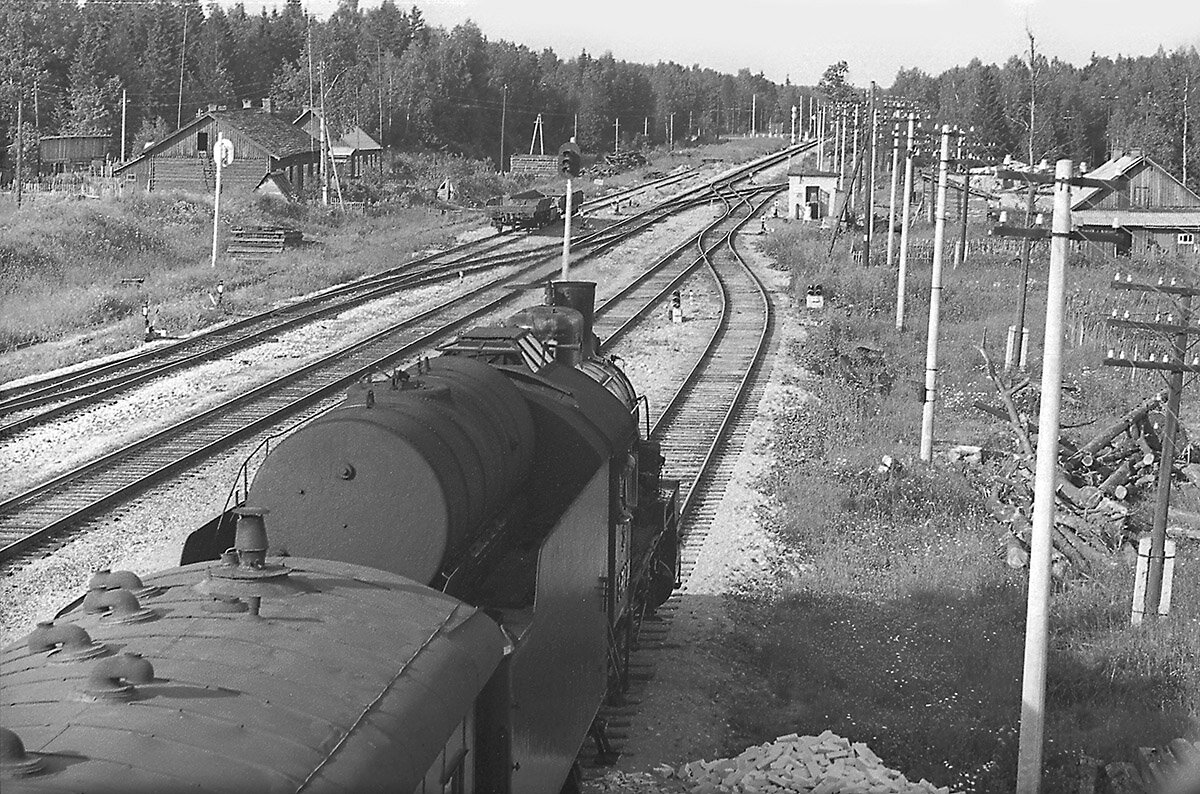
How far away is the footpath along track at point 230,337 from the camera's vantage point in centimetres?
1948

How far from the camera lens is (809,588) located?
13.3 m

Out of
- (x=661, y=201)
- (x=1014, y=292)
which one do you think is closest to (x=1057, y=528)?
(x=1014, y=292)

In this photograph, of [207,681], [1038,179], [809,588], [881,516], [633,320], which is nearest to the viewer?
[207,681]

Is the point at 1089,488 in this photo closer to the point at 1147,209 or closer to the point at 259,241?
the point at 259,241

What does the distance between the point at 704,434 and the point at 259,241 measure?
1004 inches

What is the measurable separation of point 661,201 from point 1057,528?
49.7 metres

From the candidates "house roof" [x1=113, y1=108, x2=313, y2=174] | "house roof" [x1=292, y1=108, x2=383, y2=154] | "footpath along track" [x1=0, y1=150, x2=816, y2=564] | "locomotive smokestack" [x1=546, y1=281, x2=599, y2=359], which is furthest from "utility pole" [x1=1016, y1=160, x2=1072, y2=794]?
"house roof" [x1=292, y1=108, x2=383, y2=154]

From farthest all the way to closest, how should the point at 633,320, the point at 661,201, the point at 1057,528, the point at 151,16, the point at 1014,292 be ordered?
1. the point at 151,16
2. the point at 661,201
3. the point at 1014,292
4. the point at 633,320
5. the point at 1057,528

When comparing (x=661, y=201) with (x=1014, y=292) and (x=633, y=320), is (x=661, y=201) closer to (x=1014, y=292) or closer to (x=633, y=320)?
(x=1014, y=292)

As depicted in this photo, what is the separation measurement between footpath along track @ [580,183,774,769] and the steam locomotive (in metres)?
0.49

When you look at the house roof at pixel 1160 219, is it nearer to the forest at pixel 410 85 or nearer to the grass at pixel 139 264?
the forest at pixel 410 85

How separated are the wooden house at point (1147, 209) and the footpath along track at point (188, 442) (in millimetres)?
27323

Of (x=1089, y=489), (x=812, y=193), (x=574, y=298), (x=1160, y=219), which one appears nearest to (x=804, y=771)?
(x=574, y=298)

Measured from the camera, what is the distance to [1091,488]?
16.0m
